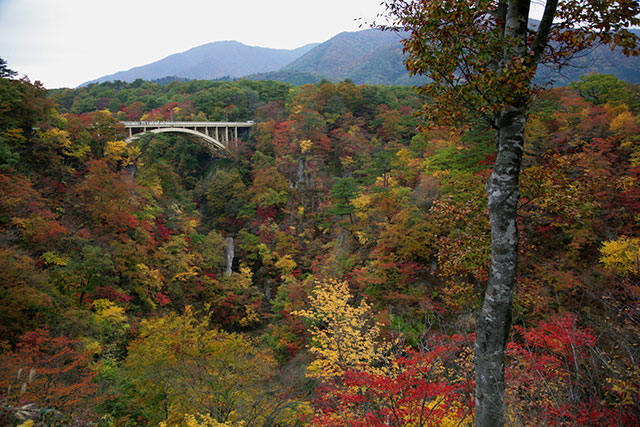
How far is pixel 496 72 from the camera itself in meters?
2.57

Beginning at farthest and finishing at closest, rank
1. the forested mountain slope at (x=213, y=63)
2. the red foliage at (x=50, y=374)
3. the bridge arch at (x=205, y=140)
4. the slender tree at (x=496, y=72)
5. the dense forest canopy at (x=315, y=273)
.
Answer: the forested mountain slope at (x=213, y=63)
the bridge arch at (x=205, y=140)
the red foliage at (x=50, y=374)
the dense forest canopy at (x=315, y=273)
the slender tree at (x=496, y=72)

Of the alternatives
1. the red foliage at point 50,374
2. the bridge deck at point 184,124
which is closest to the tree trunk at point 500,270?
the red foliage at point 50,374

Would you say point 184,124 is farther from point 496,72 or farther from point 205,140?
point 496,72

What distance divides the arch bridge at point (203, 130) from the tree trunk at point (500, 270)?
2403cm

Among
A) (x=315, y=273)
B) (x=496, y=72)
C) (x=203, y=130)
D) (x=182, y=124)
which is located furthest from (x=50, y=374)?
(x=203, y=130)

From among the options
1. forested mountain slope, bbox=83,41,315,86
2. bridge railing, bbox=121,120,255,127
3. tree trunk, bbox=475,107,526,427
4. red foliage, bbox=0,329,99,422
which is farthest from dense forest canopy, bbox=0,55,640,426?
forested mountain slope, bbox=83,41,315,86

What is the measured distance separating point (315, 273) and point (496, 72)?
16.0 m

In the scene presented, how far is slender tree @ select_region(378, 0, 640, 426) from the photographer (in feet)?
8.36

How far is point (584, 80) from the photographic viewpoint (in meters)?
18.8

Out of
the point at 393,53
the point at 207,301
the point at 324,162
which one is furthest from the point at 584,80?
the point at 393,53

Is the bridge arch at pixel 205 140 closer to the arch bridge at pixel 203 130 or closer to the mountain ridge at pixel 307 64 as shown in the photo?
the arch bridge at pixel 203 130

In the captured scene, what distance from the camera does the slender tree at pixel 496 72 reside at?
2.55 m

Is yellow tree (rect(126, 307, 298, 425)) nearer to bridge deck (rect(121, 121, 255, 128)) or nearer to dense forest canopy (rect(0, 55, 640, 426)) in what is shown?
dense forest canopy (rect(0, 55, 640, 426))

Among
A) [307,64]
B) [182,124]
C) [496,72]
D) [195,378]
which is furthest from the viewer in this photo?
[307,64]
